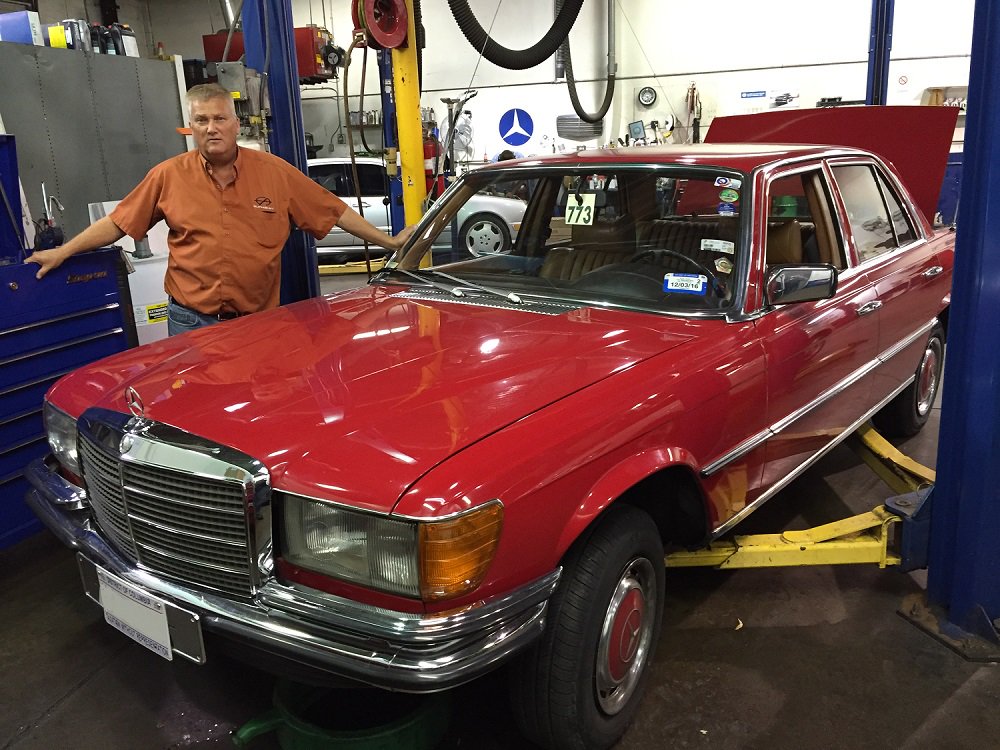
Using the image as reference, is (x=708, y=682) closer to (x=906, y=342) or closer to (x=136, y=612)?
(x=136, y=612)

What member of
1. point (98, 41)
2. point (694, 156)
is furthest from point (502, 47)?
point (694, 156)

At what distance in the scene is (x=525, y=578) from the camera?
1.69 metres

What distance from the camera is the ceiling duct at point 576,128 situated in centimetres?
1334

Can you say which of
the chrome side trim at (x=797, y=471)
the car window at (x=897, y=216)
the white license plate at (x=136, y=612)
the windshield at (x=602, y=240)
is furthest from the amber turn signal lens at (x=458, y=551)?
the car window at (x=897, y=216)

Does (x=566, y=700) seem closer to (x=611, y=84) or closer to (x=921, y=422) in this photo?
(x=921, y=422)

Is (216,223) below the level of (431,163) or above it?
below

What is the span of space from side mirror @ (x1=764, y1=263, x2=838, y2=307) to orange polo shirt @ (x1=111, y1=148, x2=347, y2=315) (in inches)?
86.4

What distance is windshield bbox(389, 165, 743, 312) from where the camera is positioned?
258cm

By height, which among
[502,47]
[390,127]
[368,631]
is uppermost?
[502,47]

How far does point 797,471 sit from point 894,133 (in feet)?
9.35

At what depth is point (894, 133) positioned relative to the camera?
15.3 ft

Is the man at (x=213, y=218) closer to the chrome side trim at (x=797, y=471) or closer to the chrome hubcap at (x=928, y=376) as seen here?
the chrome side trim at (x=797, y=471)

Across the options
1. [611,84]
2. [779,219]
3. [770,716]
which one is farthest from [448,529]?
[611,84]

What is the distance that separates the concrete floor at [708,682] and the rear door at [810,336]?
1.63ft
